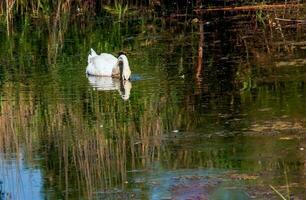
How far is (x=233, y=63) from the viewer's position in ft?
37.7

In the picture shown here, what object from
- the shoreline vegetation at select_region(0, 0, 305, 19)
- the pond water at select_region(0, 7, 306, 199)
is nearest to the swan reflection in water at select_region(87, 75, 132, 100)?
the pond water at select_region(0, 7, 306, 199)

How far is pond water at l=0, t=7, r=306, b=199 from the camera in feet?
21.7

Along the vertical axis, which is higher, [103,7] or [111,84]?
[103,7]

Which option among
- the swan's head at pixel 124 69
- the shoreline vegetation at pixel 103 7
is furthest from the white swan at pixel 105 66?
the shoreline vegetation at pixel 103 7

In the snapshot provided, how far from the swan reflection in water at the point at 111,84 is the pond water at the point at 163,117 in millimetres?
26

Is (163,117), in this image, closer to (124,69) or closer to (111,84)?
(124,69)

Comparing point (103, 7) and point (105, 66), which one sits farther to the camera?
point (103, 7)

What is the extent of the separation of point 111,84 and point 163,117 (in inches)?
106

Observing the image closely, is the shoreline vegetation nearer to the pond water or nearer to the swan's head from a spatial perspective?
the pond water

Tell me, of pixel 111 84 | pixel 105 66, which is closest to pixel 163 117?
pixel 111 84

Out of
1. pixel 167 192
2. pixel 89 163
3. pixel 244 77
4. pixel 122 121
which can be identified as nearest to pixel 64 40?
pixel 244 77

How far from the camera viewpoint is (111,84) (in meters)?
11.2

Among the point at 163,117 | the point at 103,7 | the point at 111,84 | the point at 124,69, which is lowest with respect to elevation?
the point at 163,117

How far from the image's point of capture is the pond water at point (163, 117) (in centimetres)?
661
